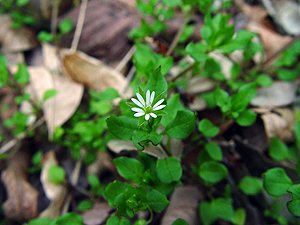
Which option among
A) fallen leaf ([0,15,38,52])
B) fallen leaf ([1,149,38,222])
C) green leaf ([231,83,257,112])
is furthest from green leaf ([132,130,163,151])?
fallen leaf ([0,15,38,52])

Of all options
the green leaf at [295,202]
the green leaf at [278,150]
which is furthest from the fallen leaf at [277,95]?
the green leaf at [295,202]

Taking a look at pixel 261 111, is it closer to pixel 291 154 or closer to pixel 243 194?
pixel 291 154

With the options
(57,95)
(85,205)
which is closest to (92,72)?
(57,95)

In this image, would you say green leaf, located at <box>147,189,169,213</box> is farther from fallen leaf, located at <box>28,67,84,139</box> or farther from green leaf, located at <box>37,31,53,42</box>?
green leaf, located at <box>37,31,53,42</box>

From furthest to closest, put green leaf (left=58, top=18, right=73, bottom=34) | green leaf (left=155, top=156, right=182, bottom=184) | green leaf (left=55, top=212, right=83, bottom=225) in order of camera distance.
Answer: green leaf (left=58, top=18, right=73, bottom=34) < green leaf (left=55, top=212, right=83, bottom=225) < green leaf (left=155, top=156, right=182, bottom=184)

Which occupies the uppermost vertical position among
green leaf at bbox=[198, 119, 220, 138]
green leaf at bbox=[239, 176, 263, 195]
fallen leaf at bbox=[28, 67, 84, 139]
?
green leaf at bbox=[198, 119, 220, 138]

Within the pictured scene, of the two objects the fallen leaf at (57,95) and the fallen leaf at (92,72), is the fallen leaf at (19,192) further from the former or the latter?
the fallen leaf at (92,72)

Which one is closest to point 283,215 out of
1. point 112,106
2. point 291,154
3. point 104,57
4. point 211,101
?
point 291,154
